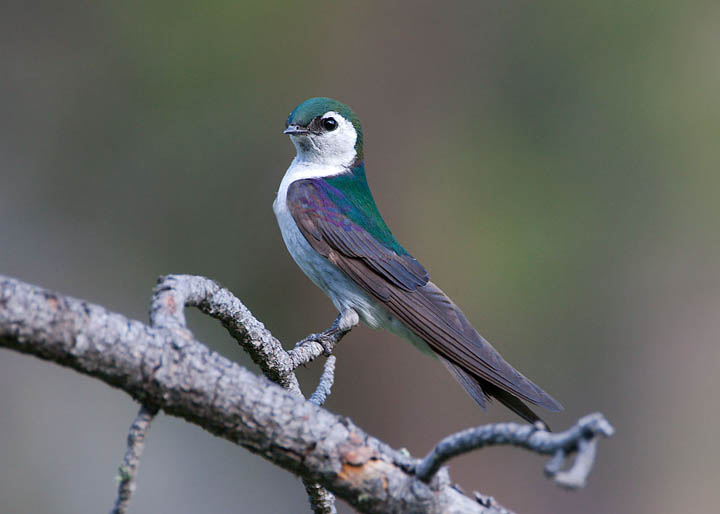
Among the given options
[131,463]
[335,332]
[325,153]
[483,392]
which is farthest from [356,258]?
[131,463]

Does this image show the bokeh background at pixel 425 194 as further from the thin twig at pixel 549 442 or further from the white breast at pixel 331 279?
the thin twig at pixel 549 442

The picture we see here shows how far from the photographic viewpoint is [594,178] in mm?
6457

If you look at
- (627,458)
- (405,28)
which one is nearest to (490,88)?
(405,28)

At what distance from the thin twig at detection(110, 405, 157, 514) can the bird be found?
1868 millimetres

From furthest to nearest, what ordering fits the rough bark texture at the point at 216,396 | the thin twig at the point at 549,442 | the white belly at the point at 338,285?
the white belly at the point at 338,285, the rough bark texture at the point at 216,396, the thin twig at the point at 549,442

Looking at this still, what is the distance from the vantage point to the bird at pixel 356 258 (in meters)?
3.41

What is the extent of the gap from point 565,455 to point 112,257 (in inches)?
205

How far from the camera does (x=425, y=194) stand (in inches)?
245

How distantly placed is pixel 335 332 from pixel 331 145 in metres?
1.32

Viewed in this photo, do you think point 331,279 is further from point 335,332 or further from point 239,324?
point 239,324

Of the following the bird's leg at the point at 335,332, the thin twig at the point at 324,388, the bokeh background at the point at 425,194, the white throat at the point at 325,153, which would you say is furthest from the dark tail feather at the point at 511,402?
the bokeh background at the point at 425,194

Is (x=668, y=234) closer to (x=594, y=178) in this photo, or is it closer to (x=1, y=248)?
(x=594, y=178)

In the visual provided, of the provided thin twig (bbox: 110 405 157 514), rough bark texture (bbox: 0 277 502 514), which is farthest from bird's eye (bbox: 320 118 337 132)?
thin twig (bbox: 110 405 157 514)

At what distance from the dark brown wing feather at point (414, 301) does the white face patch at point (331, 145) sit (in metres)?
0.31
